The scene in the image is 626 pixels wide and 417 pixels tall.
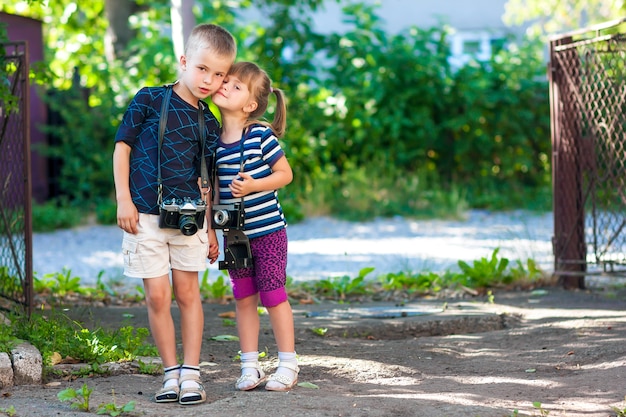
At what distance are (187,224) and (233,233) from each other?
293 millimetres

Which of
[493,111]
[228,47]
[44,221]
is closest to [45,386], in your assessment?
[228,47]

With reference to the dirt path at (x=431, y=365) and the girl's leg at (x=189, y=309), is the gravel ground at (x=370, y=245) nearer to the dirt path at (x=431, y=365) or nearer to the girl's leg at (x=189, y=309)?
the dirt path at (x=431, y=365)

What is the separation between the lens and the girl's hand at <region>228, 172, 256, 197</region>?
389cm

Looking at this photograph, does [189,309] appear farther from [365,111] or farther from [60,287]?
[365,111]

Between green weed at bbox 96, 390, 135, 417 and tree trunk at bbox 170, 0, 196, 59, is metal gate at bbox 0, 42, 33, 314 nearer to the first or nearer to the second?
green weed at bbox 96, 390, 135, 417

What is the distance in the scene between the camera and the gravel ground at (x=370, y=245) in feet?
26.6

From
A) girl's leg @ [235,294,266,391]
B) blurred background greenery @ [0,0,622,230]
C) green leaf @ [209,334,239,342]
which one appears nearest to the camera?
girl's leg @ [235,294,266,391]

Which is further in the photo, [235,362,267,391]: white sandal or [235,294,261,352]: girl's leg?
[235,294,261,352]: girl's leg

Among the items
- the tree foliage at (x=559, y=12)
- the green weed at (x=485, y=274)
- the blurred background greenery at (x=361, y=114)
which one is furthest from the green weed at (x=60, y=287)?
the tree foliage at (x=559, y=12)

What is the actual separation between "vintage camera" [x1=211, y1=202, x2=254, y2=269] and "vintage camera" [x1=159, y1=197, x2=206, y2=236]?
17 cm

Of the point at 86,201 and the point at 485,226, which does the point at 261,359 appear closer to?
the point at 485,226

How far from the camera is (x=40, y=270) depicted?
8.15 metres

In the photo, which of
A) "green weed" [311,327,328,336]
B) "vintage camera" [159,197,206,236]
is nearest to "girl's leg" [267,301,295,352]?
"vintage camera" [159,197,206,236]

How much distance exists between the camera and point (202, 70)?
3889 mm
